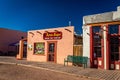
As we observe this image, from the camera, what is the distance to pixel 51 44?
64.8 feet

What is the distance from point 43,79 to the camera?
10305 millimetres

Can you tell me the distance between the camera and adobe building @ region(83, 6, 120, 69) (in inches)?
577

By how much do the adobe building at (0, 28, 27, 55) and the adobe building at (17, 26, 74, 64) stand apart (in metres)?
13.3

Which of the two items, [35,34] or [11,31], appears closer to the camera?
[35,34]

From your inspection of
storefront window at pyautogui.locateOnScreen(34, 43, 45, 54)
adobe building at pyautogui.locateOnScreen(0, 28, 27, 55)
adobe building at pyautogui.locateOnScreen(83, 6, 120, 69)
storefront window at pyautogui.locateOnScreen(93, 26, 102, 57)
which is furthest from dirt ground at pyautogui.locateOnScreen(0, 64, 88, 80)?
adobe building at pyautogui.locateOnScreen(0, 28, 27, 55)

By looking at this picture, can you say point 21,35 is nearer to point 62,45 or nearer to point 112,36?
point 62,45

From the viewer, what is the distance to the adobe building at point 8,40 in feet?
110

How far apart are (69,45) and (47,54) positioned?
3.52 metres

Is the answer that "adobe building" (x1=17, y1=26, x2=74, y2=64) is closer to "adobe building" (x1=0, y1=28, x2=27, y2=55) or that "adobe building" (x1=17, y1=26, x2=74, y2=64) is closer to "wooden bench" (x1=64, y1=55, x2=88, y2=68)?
"wooden bench" (x1=64, y1=55, x2=88, y2=68)

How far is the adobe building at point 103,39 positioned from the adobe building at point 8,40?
71.6 ft

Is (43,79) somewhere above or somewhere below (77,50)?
below

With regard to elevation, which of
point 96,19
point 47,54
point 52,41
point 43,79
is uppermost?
point 96,19

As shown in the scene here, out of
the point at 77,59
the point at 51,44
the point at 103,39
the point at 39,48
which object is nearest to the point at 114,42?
the point at 103,39

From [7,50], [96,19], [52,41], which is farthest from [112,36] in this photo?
[7,50]
